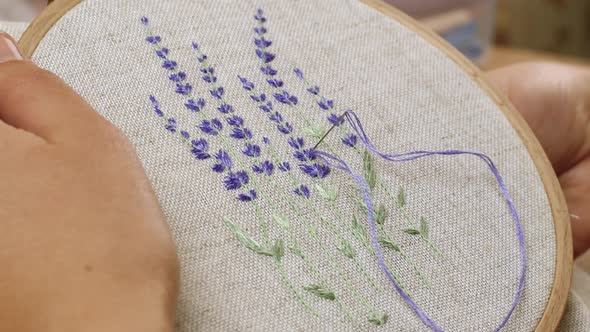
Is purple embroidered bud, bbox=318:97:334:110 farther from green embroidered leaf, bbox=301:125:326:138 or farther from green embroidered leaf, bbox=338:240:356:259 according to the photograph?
green embroidered leaf, bbox=338:240:356:259

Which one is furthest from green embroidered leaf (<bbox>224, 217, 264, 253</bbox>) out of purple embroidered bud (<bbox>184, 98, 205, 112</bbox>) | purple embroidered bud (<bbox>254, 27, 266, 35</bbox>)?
purple embroidered bud (<bbox>254, 27, 266, 35</bbox>)

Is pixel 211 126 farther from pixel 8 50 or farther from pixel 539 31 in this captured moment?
pixel 539 31

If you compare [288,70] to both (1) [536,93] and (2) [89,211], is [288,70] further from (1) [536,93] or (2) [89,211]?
(1) [536,93]

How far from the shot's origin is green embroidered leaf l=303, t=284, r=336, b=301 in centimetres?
53

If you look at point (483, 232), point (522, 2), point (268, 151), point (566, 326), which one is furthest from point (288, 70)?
point (522, 2)

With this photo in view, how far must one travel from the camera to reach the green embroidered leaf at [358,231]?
57cm

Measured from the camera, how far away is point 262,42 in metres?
0.67

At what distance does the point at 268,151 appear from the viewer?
60 cm

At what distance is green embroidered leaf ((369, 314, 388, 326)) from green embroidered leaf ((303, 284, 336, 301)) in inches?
1.3

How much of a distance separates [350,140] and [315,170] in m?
0.05

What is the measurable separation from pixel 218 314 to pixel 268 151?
0.50 feet

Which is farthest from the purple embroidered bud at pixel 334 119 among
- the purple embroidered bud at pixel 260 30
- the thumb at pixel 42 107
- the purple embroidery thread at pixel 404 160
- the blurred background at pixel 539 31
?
the blurred background at pixel 539 31

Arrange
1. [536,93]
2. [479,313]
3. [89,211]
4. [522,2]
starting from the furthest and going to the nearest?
[522,2]
[536,93]
[479,313]
[89,211]

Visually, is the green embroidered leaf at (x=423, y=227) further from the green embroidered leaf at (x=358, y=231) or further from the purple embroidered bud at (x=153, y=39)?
the purple embroidered bud at (x=153, y=39)
